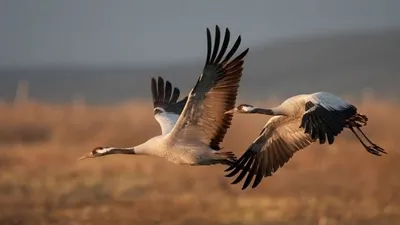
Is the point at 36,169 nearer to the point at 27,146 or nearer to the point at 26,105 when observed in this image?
the point at 27,146

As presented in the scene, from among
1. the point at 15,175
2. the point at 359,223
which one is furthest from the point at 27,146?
the point at 359,223

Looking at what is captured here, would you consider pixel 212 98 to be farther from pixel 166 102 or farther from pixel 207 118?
pixel 166 102

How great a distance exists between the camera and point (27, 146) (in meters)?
27.4

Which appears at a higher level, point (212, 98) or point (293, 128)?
point (212, 98)

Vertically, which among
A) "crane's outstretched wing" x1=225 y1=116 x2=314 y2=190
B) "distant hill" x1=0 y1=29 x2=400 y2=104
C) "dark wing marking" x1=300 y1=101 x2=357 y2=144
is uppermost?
"dark wing marking" x1=300 y1=101 x2=357 y2=144

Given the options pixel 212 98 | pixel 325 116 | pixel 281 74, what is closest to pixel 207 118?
pixel 212 98

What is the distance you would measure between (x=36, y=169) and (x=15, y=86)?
2894 inches

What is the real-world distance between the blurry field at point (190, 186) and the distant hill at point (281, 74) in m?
56.6

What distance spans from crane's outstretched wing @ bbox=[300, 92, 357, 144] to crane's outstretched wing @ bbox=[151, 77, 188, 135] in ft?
7.92

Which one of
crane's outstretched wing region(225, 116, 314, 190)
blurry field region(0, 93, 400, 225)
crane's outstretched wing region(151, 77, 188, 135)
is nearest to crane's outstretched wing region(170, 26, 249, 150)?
crane's outstretched wing region(225, 116, 314, 190)

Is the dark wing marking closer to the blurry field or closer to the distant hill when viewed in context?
the blurry field

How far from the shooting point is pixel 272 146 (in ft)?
38.5

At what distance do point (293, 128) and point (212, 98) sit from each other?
1.11 meters

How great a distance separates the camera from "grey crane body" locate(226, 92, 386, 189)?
10.2 m
